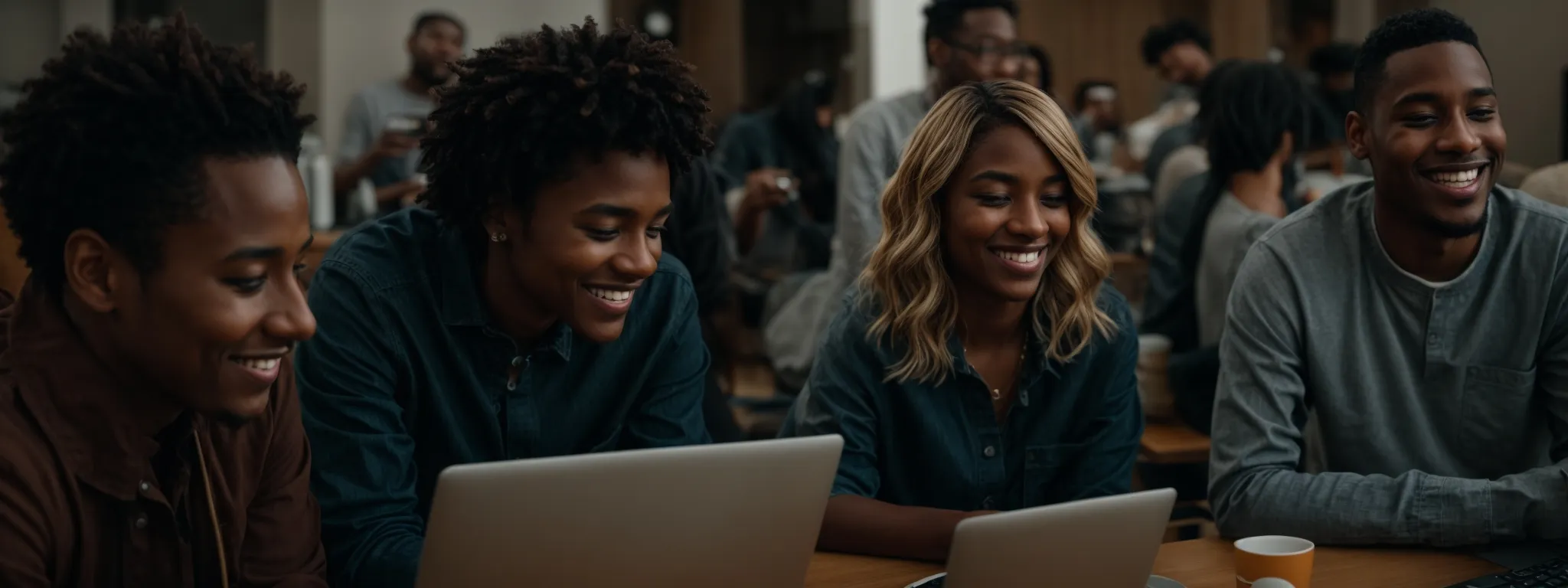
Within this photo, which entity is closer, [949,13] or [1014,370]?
[1014,370]

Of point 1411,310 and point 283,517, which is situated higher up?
point 1411,310

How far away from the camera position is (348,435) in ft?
5.29

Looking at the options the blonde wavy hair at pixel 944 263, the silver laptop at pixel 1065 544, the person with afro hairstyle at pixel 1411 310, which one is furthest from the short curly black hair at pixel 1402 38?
the silver laptop at pixel 1065 544

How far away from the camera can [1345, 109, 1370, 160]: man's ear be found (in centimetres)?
194

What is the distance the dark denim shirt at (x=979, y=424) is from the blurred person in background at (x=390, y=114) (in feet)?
11.4

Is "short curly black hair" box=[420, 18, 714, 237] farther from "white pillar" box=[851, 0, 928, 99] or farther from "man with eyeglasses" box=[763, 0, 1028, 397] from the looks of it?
"white pillar" box=[851, 0, 928, 99]

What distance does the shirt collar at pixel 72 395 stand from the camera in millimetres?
1247

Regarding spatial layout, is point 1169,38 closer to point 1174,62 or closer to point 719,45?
point 1174,62

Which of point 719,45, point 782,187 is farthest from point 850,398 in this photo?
point 719,45

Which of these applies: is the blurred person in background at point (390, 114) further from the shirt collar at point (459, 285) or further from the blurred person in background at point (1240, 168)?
the shirt collar at point (459, 285)

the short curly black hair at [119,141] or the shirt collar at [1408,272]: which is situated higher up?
the short curly black hair at [119,141]

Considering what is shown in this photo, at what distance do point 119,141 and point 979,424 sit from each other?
1.12 m

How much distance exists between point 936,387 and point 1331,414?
1.67ft

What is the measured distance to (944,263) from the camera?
1.99m
